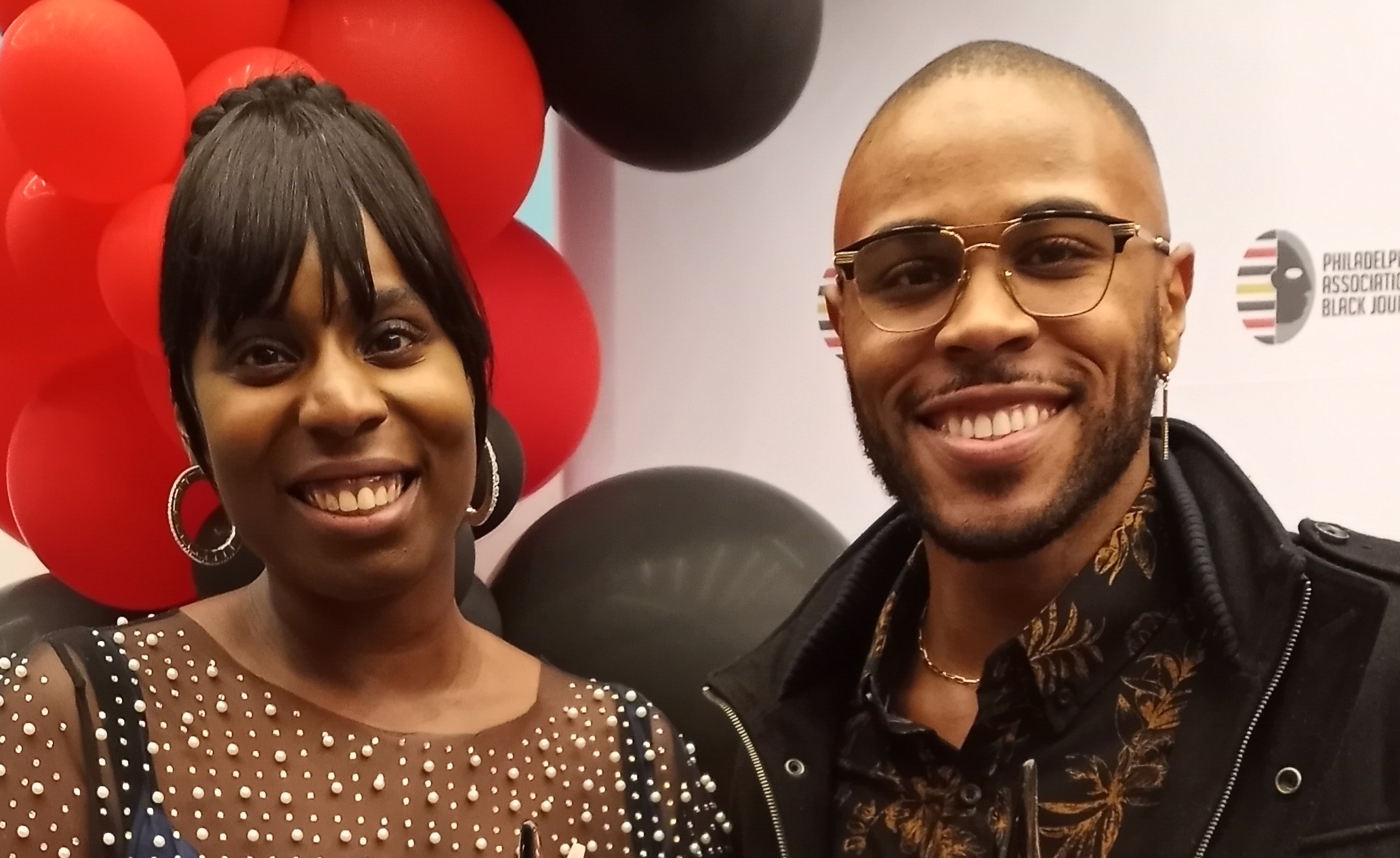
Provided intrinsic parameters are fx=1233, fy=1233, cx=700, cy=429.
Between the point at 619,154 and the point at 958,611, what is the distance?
105cm

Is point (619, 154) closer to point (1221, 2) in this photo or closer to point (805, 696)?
point (805, 696)

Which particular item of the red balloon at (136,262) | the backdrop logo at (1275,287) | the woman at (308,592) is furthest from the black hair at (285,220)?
the backdrop logo at (1275,287)

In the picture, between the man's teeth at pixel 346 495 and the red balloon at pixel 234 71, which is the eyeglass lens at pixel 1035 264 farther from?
the red balloon at pixel 234 71

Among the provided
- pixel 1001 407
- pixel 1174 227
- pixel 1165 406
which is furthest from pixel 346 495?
pixel 1174 227

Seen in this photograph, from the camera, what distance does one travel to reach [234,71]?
155 cm

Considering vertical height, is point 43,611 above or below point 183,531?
below

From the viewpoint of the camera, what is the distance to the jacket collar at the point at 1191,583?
45.9 inches

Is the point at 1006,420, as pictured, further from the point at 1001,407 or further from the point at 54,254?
the point at 54,254

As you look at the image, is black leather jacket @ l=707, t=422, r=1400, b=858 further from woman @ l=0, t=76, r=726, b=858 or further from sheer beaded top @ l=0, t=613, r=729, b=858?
woman @ l=0, t=76, r=726, b=858

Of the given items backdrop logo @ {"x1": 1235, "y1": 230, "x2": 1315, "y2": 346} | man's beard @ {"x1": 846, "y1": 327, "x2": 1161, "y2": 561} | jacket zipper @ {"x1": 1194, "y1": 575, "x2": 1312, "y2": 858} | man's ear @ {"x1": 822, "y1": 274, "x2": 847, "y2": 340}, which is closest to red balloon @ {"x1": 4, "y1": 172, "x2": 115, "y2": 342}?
man's ear @ {"x1": 822, "y1": 274, "x2": 847, "y2": 340}

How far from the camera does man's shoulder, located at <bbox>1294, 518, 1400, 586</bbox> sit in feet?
3.77

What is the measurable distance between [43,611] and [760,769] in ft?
4.03

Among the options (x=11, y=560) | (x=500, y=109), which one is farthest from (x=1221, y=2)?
(x=11, y=560)

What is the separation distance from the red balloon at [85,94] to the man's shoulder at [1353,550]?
1371 millimetres
